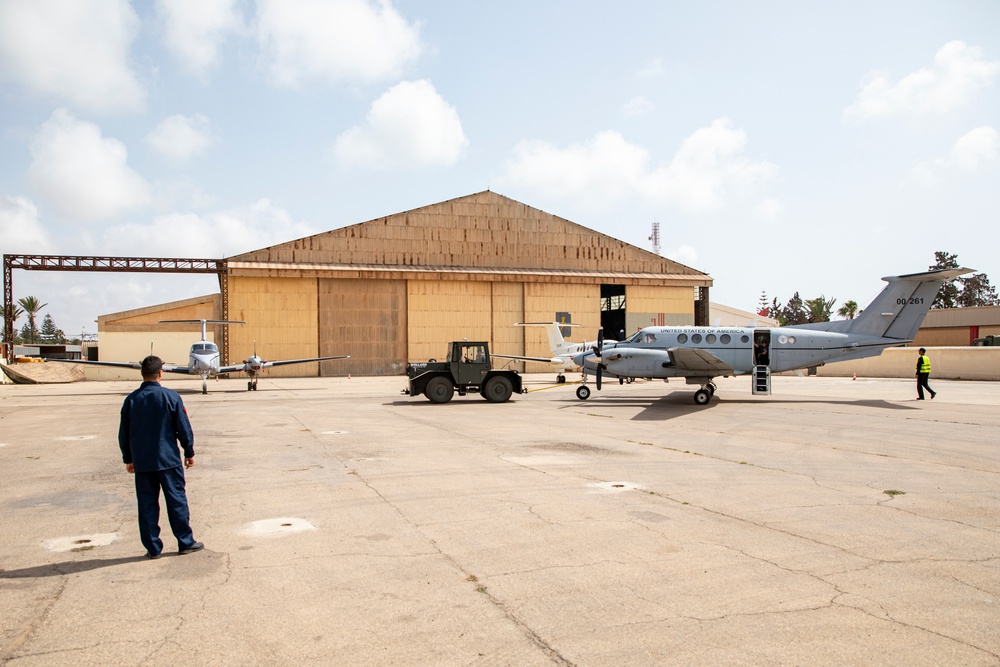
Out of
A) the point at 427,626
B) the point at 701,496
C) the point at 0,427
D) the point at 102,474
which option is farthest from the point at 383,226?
the point at 427,626

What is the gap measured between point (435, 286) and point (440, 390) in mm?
27791

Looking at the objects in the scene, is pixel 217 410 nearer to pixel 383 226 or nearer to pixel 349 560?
pixel 349 560

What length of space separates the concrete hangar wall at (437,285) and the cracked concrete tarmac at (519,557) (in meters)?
34.8

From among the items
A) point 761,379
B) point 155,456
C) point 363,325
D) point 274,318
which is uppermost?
point 274,318

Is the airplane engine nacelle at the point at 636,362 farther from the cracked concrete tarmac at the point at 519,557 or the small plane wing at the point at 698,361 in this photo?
the cracked concrete tarmac at the point at 519,557

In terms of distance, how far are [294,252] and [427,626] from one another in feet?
154

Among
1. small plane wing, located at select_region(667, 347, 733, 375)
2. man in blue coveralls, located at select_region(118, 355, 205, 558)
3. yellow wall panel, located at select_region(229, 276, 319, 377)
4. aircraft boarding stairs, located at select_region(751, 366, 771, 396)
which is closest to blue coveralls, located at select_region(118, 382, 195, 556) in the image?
man in blue coveralls, located at select_region(118, 355, 205, 558)

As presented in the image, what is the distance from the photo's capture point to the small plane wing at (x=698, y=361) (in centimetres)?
2122

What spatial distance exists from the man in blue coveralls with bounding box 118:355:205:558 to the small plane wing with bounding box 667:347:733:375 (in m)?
17.3

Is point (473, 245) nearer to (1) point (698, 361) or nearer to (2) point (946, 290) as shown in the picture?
(1) point (698, 361)

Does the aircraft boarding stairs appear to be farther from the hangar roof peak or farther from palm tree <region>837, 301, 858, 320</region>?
palm tree <region>837, 301, 858, 320</region>

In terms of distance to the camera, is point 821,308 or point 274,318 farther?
point 821,308

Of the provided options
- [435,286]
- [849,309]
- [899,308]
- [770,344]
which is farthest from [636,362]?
[849,309]

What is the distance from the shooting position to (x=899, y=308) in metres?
22.9
